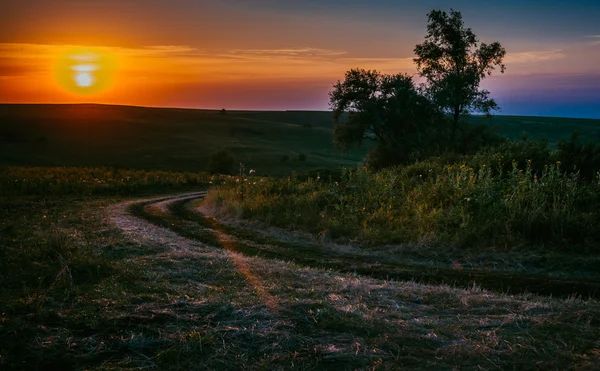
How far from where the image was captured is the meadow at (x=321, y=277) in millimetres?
4504

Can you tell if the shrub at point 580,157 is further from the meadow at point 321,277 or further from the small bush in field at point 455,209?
the small bush in field at point 455,209

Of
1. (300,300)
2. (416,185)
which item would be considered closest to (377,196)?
(416,185)

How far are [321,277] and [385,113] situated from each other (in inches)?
1351

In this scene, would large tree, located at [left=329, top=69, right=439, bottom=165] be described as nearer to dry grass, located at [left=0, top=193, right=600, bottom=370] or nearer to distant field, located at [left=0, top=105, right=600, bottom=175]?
distant field, located at [left=0, top=105, right=600, bottom=175]

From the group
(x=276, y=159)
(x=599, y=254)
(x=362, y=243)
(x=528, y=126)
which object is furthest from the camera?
(x=528, y=126)

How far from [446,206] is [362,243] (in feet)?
9.89

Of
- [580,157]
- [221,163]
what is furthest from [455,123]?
[221,163]

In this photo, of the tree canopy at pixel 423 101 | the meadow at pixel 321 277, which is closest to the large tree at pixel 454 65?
the tree canopy at pixel 423 101

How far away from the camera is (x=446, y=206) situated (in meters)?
13.2

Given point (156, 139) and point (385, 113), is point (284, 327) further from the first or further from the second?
→ point (156, 139)

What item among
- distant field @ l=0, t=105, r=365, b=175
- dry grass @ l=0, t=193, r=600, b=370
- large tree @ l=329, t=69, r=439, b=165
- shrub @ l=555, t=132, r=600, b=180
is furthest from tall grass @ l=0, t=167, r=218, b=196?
distant field @ l=0, t=105, r=365, b=175

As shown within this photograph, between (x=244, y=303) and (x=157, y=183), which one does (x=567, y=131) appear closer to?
(x=157, y=183)

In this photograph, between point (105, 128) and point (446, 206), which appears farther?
point (105, 128)

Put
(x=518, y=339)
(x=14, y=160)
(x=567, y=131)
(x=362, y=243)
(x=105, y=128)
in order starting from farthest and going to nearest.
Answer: (x=567, y=131) < (x=105, y=128) < (x=14, y=160) < (x=362, y=243) < (x=518, y=339)
